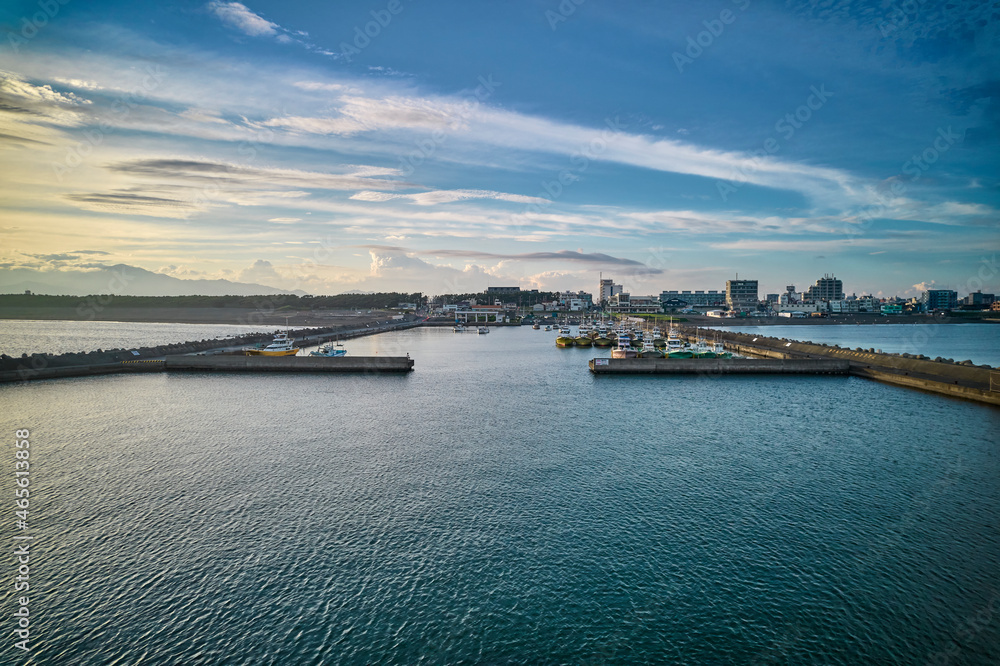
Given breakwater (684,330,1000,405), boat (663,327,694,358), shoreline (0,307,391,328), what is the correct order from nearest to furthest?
breakwater (684,330,1000,405) → boat (663,327,694,358) → shoreline (0,307,391,328)

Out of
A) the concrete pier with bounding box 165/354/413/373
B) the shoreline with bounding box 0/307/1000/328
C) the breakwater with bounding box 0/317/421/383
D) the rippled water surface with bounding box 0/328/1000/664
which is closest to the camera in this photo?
the rippled water surface with bounding box 0/328/1000/664

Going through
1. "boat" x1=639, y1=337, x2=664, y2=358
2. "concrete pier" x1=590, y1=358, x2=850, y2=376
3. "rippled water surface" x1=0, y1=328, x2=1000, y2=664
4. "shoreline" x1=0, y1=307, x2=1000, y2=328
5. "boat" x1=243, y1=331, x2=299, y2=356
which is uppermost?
"shoreline" x1=0, y1=307, x2=1000, y2=328

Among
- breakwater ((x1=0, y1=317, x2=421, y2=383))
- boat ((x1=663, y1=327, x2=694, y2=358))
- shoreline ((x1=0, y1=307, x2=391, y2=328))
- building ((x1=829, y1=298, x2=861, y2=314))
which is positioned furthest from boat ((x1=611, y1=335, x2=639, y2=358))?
building ((x1=829, y1=298, x2=861, y2=314))

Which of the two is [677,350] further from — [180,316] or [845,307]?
[845,307]

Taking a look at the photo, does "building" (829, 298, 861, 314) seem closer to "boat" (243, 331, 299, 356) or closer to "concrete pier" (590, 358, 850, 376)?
"concrete pier" (590, 358, 850, 376)

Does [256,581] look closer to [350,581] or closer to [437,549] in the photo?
[350,581]

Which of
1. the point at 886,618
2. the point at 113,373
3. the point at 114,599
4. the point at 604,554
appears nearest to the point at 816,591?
the point at 886,618
